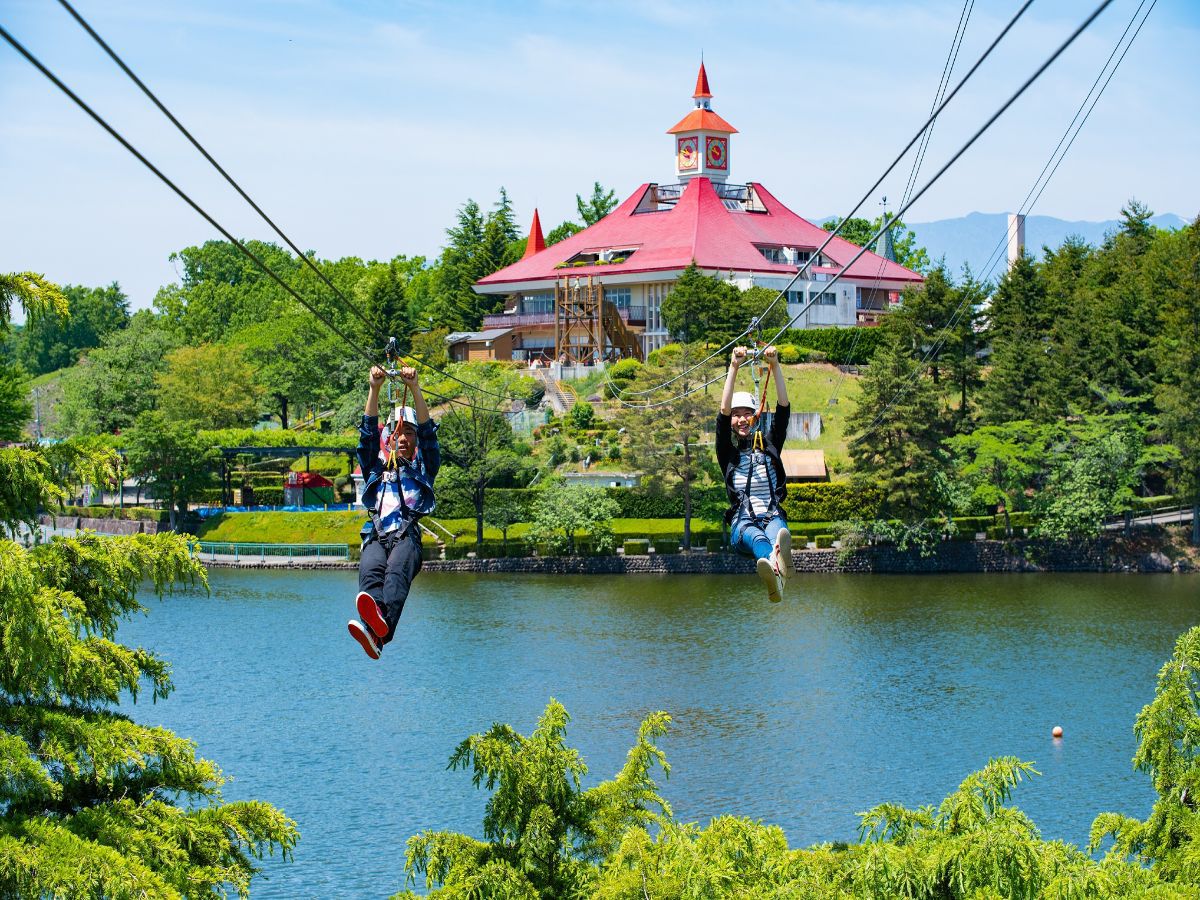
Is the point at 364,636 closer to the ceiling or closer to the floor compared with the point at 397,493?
closer to the floor

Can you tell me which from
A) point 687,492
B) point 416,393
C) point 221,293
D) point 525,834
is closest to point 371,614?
point 416,393

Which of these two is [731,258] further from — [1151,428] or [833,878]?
[833,878]

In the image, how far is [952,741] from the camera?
3847 centimetres

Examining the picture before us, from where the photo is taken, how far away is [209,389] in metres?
89.9

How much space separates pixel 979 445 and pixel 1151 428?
7.70 meters

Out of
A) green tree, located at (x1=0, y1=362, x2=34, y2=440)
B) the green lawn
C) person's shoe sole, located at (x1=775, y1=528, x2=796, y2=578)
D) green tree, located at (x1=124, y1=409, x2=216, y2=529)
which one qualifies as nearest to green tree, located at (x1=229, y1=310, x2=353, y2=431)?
green tree, located at (x1=124, y1=409, x2=216, y2=529)

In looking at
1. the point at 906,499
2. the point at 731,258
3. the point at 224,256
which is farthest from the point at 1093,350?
the point at 224,256

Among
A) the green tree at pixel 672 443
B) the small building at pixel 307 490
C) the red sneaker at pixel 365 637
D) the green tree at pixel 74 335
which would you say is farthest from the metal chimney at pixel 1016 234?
the green tree at pixel 74 335

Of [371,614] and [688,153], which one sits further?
[688,153]

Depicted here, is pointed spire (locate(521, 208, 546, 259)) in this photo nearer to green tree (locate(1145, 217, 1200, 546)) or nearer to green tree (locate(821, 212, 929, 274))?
green tree (locate(821, 212, 929, 274))

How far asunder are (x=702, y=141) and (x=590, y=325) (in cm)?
1942

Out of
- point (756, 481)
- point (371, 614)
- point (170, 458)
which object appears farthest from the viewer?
point (170, 458)

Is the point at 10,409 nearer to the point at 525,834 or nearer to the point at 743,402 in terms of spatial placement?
the point at 525,834

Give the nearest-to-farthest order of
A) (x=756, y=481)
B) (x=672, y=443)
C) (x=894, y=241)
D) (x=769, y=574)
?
(x=769, y=574) → (x=756, y=481) → (x=672, y=443) → (x=894, y=241)
